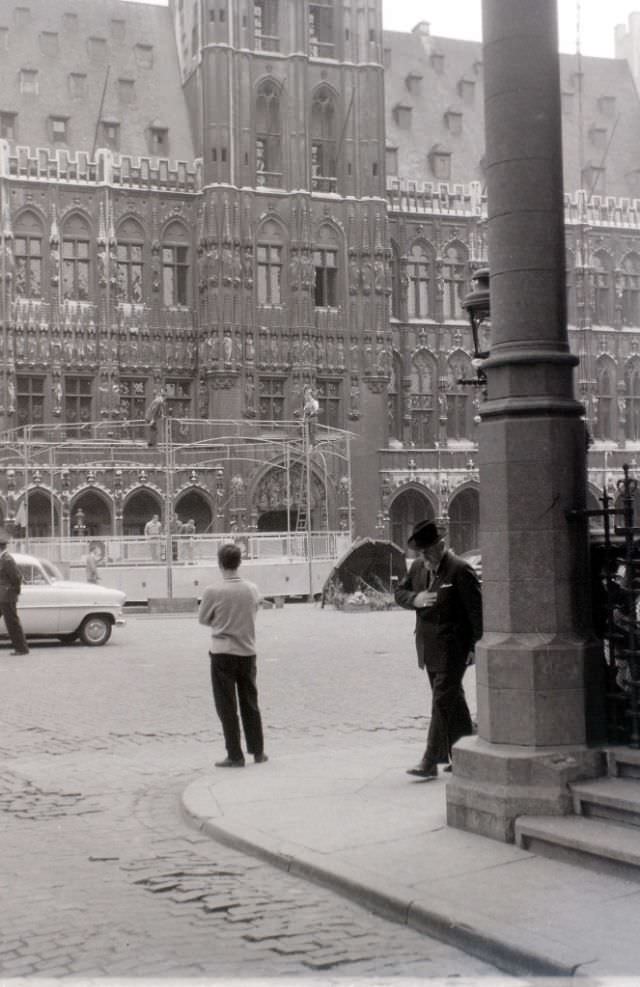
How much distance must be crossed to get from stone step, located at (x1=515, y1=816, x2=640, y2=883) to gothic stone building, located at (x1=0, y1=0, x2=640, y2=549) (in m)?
32.8

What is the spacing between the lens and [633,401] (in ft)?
166

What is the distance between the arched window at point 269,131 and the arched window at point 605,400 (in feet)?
49.7

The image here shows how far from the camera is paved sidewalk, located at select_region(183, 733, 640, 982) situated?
4977mm

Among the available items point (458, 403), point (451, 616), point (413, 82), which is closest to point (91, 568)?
point (451, 616)

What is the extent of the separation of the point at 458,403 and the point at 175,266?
39.2 feet

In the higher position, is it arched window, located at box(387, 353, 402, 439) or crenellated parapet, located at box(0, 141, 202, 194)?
crenellated parapet, located at box(0, 141, 202, 194)

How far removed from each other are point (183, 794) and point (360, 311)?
3705 cm

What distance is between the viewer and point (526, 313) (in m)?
7.25

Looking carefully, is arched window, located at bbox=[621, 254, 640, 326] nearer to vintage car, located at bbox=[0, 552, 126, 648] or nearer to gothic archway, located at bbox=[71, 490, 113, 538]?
gothic archway, located at bbox=[71, 490, 113, 538]

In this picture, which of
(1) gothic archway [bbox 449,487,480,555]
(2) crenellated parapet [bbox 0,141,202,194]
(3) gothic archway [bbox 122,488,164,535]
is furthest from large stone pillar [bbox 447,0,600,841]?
(1) gothic archway [bbox 449,487,480,555]

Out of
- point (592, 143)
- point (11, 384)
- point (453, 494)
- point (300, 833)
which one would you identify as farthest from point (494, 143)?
point (592, 143)

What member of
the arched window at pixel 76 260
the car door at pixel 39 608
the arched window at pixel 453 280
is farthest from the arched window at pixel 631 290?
the car door at pixel 39 608

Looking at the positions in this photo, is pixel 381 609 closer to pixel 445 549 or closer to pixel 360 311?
pixel 360 311

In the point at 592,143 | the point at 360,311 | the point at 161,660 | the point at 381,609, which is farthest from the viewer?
the point at 592,143
